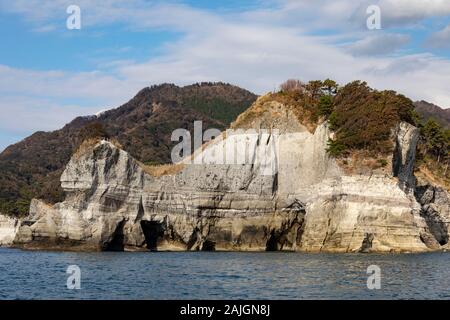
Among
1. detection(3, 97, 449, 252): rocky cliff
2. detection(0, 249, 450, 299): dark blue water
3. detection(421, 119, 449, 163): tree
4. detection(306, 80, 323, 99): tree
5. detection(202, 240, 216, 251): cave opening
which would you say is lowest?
detection(202, 240, 216, 251): cave opening

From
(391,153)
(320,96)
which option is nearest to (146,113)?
(320,96)

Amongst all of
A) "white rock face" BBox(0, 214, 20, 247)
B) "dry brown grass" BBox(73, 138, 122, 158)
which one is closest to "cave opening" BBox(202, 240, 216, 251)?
"dry brown grass" BBox(73, 138, 122, 158)

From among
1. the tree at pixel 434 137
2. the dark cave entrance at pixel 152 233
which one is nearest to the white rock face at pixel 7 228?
the dark cave entrance at pixel 152 233

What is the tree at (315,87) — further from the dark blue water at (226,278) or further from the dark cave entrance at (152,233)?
the dark blue water at (226,278)

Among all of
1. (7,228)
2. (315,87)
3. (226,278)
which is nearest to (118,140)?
(7,228)

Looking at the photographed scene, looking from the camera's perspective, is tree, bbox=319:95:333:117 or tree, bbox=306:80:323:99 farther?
tree, bbox=306:80:323:99

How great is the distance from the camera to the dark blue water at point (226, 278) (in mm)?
29828

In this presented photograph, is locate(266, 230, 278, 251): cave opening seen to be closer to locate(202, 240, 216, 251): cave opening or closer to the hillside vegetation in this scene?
locate(202, 240, 216, 251): cave opening

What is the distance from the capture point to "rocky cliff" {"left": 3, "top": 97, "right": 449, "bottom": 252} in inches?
2356

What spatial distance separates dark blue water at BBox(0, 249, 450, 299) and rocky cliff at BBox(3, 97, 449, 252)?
9.73m

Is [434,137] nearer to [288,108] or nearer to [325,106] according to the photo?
[288,108]
